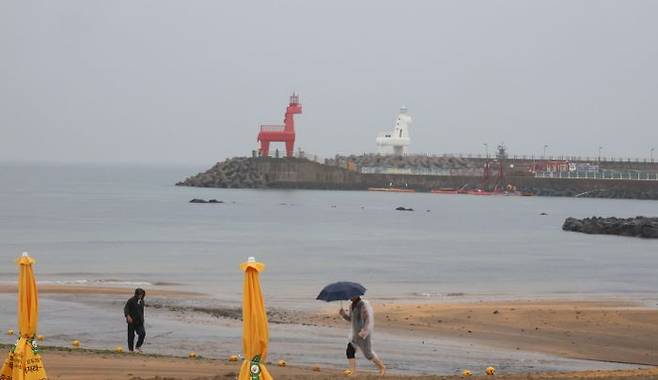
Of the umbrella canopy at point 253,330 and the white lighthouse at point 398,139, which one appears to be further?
the white lighthouse at point 398,139

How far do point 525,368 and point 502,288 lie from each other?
13.4 metres

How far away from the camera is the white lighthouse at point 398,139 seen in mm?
118412

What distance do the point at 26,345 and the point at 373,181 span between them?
317 ft

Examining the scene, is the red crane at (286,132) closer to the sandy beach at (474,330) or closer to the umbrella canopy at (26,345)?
the sandy beach at (474,330)

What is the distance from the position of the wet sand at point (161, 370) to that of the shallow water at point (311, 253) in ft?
7.61

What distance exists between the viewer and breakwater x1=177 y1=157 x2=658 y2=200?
337ft

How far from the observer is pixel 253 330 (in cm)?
946

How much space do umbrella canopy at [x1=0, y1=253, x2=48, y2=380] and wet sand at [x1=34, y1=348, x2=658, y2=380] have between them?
39.0 inches

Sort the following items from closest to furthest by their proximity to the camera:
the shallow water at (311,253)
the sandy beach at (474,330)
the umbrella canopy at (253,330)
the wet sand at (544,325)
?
1. the umbrella canopy at (253,330)
2. the sandy beach at (474,330)
3. the wet sand at (544,325)
4. the shallow water at (311,253)

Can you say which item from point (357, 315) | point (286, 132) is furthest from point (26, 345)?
point (286, 132)

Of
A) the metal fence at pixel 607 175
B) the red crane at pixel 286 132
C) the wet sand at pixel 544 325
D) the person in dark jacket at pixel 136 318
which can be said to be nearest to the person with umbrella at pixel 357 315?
the person in dark jacket at pixel 136 318

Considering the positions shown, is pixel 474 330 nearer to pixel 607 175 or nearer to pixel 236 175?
pixel 236 175

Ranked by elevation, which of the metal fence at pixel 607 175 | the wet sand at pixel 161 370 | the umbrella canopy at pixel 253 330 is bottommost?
the wet sand at pixel 161 370

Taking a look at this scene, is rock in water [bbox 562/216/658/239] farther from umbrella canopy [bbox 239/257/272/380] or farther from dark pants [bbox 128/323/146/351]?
umbrella canopy [bbox 239/257/272/380]
